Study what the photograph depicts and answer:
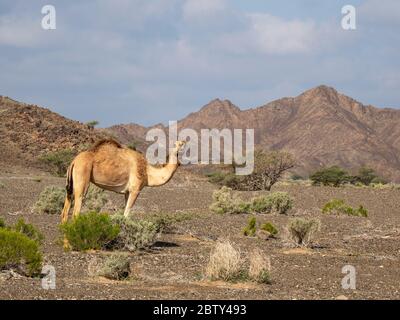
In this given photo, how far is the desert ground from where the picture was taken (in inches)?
441

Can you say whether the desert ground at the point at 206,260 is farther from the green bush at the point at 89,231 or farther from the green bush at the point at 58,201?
the green bush at the point at 58,201

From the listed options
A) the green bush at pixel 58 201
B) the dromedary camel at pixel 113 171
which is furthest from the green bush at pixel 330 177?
the dromedary camel at pixel 113 171

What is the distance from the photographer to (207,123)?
511 ft

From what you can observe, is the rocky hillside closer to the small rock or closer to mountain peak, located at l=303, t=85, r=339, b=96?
the small rock

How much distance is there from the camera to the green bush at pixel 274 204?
2889cm

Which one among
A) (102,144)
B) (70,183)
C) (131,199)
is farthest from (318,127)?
(70,183)

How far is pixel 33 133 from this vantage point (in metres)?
70.8

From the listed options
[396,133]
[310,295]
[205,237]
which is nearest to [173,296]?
[310,295]

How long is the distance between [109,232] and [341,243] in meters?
6.85

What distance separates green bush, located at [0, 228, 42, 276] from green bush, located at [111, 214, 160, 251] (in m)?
3.63

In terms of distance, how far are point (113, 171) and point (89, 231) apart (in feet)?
6.68

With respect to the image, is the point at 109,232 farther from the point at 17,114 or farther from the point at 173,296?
the point at 17,114

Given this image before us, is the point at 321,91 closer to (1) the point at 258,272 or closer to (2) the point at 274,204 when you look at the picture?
(2) the point at 274,204

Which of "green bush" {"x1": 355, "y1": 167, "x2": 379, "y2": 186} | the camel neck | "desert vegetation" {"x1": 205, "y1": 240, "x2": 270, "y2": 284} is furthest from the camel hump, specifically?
"green bush" {"x1": 355, "y1": 167, "x2": 379, "y2": 186}
